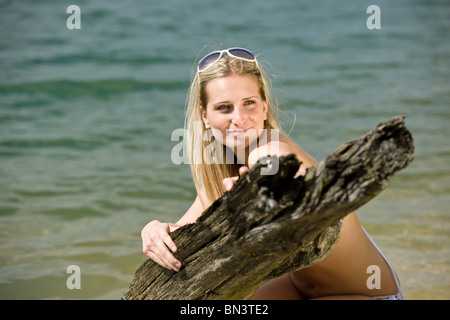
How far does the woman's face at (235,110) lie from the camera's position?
2.52 metres

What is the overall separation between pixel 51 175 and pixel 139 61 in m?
5.23

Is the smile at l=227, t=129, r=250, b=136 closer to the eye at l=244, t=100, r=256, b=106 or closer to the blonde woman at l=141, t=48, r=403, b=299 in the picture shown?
the blonde woman at l=141, t=48, r=403, b=299

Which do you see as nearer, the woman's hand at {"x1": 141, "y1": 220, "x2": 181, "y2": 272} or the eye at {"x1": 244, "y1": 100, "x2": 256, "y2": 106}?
the woman's hand at {"x1": 141, "y1": 220, "x2": 181, "y2": 272}

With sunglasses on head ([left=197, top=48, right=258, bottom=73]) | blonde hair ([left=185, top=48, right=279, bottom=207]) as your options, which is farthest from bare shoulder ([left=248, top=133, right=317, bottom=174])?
sunglasses on head ([left=197, top=48, right=258, bottom=73])

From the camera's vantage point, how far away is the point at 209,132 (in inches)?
108

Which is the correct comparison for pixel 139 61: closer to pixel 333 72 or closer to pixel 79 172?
pixel 333 72

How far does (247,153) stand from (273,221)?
85 cm

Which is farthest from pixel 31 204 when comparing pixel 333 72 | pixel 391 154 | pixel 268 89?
pixel 333 72

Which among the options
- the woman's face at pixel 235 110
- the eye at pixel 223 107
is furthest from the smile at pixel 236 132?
the eye at pixel 223 107

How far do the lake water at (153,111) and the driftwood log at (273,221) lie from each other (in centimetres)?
159

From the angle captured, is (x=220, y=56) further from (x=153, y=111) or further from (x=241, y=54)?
(x=153, y=111)

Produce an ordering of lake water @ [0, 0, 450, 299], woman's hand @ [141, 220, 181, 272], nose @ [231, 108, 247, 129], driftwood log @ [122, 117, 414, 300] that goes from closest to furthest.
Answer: driftwood log @ [122, 117, 414, 300] < woman's hand @ [141, 220, 181, 272] < nose @ [231, 108, 247, 129] < lake water @ [0, 0, 450, 299]

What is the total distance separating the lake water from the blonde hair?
0.75 m

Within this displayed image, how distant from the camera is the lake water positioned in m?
→ 4.67
